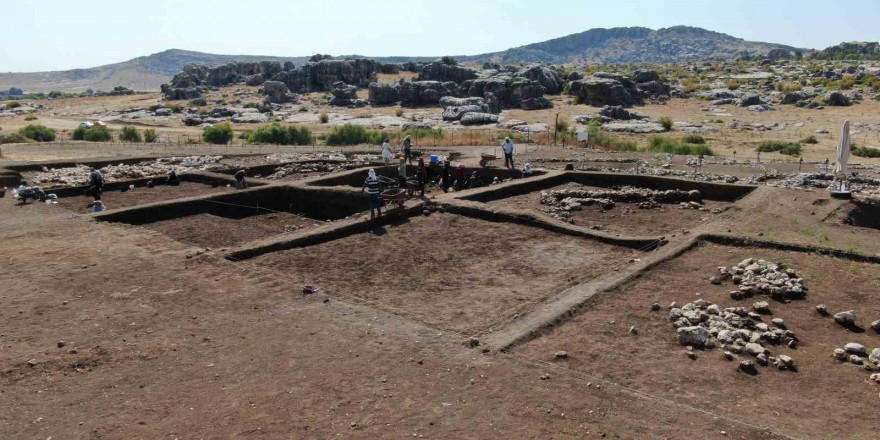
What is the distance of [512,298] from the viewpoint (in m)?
10.2

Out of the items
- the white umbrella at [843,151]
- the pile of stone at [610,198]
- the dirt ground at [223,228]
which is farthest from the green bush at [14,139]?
the white umbrella at [843,151]

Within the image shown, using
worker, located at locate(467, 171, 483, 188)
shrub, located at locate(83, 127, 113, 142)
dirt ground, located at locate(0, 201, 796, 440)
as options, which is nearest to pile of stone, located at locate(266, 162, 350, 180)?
worker, located at locate(467, 171, 483, 188)

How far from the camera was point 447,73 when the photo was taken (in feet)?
234

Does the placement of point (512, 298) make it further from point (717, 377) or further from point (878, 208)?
point (878, 208)

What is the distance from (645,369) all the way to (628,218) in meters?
8.92

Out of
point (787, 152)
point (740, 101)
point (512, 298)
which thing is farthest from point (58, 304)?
point (740, 101)

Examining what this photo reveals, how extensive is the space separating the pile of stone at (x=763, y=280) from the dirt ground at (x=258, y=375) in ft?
14.0

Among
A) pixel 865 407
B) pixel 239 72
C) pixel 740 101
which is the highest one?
pixel 239 72

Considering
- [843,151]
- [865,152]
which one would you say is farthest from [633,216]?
[865,152]

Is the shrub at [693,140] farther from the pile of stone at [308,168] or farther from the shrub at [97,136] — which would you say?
the shrub at [97,136]

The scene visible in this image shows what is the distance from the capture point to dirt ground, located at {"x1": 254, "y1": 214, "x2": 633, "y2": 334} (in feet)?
32.5

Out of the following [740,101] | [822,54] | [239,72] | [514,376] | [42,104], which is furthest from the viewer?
[822,54]

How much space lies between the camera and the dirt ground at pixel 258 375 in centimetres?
627

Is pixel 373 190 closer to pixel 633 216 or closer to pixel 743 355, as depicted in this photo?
pixel 633 216
